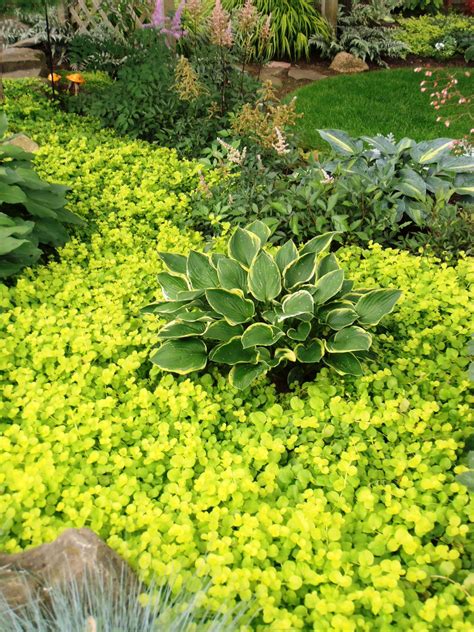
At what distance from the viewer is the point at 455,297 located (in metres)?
3.29

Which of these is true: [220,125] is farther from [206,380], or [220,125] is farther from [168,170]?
[206,380]

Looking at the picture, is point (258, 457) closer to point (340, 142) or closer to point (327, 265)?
point (327, 265)

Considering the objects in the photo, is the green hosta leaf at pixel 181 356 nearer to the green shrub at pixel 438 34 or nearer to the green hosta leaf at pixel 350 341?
the green hosta leaf at pixel 350 341

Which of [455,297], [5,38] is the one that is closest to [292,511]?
[455,297]

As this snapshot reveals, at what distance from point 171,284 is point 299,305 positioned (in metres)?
0.75

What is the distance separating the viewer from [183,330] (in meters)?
2.99

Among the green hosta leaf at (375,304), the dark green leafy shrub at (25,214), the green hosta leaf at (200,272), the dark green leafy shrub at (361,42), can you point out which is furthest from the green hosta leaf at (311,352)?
the dark green leafy shrub at (361,42)

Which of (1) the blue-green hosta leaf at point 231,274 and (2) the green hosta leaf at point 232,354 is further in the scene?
(1) the blue-green hosta leaf at point 231,274

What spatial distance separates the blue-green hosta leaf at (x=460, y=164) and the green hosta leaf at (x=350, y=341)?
2.09 meters

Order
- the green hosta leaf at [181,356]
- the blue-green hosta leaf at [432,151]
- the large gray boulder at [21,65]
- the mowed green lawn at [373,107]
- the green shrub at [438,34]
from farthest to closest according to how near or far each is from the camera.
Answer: the green shrub at [438,34] < the large gray boulder at [21,65] < the mowed green lawn at [373,107] < the blue-green hosta leaf at [432,151] < the green hosta leaf at [181,356]

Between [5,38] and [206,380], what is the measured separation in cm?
774

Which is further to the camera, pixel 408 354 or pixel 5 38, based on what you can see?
pixel 5 38

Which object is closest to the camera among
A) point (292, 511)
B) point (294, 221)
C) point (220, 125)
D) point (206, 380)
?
point (292, 511)

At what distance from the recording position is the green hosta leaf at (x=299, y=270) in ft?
10.1
